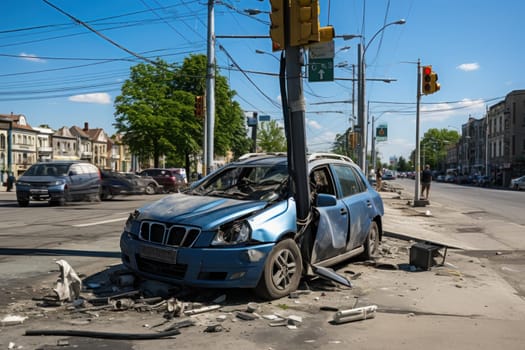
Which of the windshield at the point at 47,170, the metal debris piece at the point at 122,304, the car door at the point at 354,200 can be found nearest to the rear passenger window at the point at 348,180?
the car door at the point at 354,200

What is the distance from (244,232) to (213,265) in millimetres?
473

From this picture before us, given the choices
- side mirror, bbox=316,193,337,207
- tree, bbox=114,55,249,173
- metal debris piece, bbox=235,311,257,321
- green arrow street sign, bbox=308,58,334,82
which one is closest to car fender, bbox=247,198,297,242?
side mirror, bbox=316,193,337,207

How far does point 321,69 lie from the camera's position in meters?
18.3

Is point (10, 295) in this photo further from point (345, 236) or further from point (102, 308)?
point (345, 236)

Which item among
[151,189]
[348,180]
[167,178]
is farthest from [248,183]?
[167,178]

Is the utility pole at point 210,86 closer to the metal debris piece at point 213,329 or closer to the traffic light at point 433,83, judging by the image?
the traffic light at point 433,83

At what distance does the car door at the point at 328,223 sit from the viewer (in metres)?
6.10

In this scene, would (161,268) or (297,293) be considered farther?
(297,293)

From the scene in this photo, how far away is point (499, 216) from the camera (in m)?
17.1

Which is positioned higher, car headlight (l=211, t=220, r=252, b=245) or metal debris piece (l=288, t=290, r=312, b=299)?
car headlight (l=211, t=220, r=252, b=245)

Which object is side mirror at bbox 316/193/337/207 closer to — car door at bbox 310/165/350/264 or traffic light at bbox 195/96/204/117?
car door at bbox 310/165/350/264

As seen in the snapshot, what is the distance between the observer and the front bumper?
491cm

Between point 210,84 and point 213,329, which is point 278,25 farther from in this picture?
point 210,84

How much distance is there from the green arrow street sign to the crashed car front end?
1331 cm
